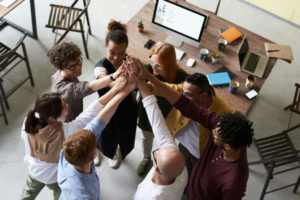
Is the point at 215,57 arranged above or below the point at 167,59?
below

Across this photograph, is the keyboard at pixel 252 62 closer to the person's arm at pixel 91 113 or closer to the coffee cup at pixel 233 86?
the coffee cup at pixel 233 86

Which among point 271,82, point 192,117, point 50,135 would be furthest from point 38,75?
point 271,82

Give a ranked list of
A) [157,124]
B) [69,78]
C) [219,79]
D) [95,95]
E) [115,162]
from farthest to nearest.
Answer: [95,95], [115,162], [219,79], [69,78], [157,124]

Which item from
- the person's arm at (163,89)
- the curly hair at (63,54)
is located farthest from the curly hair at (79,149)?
the curly hair at (63,54)

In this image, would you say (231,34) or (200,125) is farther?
(231,34)

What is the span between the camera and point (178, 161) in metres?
1.83

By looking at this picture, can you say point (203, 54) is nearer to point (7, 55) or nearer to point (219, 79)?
point (219, 79)

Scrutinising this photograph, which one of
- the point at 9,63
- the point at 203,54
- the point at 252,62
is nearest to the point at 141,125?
the point at 203,54

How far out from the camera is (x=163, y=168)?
1.80 metres

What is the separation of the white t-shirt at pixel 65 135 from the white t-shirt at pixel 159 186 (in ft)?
1.32

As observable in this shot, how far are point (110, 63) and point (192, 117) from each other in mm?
820

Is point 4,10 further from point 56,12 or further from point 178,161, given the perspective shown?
point 178,161

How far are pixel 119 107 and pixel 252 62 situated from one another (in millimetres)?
1585

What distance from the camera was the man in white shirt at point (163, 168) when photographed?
1.82 m
